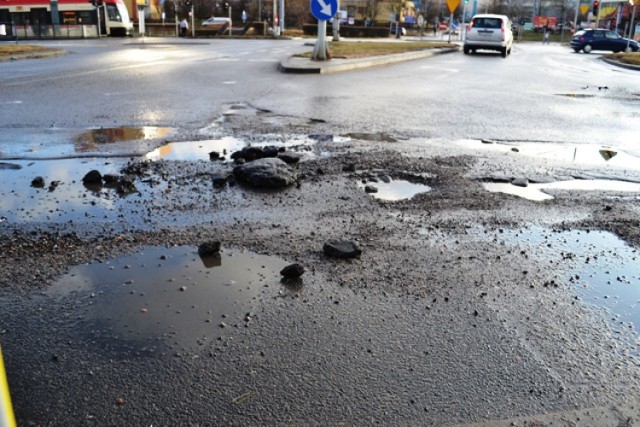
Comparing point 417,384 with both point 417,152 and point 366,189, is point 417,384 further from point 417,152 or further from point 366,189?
point 417,152

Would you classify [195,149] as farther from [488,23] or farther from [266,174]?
[488,23]

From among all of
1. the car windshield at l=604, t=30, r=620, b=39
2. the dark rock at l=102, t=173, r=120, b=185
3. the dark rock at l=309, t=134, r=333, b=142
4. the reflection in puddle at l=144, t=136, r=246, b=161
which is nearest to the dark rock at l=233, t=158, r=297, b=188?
the reflection in puddle at l=144, t=136, r=246, b=161

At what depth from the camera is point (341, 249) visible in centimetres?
389

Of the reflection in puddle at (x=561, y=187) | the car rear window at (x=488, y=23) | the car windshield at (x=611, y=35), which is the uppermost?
the car rear window at (x=488, y=23)

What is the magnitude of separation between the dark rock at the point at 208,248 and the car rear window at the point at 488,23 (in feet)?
95.7

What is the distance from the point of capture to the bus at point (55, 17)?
47.7 m

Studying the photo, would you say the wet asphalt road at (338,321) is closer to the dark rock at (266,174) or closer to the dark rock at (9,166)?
the dark rock at (266,174)

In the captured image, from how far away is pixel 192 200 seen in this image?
497 cm

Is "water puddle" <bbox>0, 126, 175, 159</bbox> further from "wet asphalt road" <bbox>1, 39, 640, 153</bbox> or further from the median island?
the median island

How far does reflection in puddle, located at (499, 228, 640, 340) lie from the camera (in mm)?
3391

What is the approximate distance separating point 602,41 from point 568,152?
126 ft

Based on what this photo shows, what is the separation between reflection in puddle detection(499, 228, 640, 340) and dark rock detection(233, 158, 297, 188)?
2060 mm

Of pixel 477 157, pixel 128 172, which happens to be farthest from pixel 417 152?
pixel 128 172

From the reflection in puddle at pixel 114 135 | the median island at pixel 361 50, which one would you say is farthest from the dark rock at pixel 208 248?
the median island at pixel 361 50
